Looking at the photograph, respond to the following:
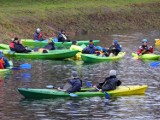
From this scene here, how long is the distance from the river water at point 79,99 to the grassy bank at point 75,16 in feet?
44.6

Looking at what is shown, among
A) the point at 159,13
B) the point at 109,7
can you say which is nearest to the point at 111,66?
the point at 109,7

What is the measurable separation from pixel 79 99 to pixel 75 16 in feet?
122

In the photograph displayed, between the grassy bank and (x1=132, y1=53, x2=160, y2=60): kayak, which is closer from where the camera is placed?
(x1=132, y1=53, x2=160, y2=60): kayak

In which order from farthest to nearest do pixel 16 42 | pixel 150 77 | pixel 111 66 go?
pixel 16 42, pixel 111 66, pixel 150 77

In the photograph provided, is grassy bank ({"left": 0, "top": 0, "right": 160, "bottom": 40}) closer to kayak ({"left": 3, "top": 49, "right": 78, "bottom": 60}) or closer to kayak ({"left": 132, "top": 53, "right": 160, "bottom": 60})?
kayak ({"left": 3, "top": 49, "right": 78, "bottom": 60})

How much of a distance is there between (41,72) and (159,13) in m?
42.0

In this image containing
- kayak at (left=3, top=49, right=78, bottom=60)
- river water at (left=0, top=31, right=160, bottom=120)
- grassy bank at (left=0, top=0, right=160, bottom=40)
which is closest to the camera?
river water at (left=0, top=31, right=160, bottom=120)

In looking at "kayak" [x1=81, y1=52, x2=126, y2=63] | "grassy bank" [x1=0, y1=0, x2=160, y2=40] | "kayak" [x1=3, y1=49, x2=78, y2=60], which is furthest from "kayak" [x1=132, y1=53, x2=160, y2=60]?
"grassy bank" [x1=0, y1=0, x2=160, y2=40]

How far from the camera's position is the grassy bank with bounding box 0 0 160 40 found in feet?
186

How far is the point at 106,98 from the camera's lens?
28078 millimetres

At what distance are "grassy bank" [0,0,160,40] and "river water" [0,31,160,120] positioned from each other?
13600 millimetres

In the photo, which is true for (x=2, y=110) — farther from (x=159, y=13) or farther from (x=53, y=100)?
(x=159, y=13)

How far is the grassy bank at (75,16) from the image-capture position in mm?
56594

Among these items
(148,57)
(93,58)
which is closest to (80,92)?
(93,58)
